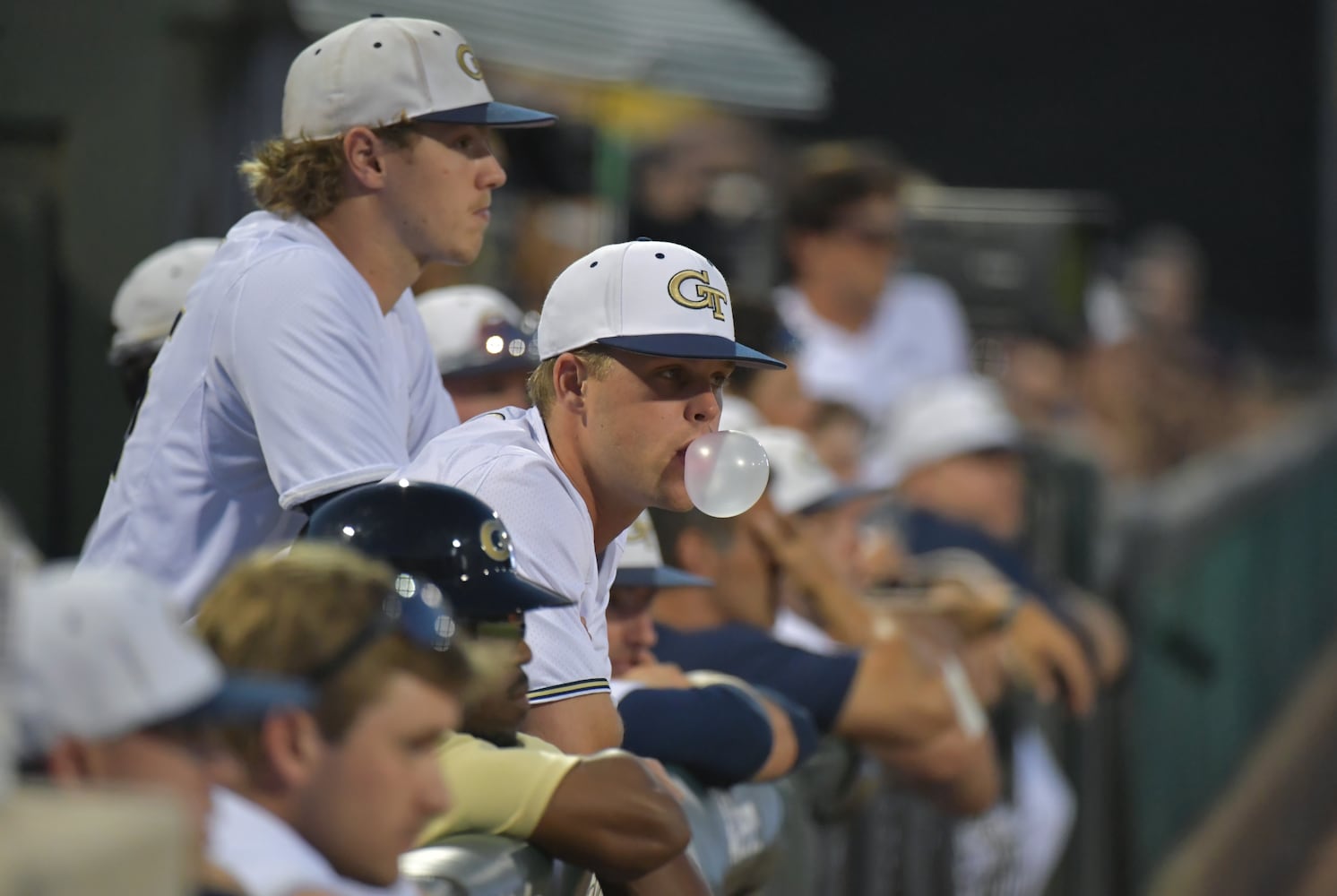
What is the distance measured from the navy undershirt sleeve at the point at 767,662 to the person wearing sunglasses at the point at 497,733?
4.02ft

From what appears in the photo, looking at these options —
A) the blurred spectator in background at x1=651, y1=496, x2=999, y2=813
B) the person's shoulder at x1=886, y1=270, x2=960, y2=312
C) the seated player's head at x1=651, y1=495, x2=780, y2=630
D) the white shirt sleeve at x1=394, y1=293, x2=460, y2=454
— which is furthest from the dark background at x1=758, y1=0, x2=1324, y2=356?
the white shirt sleeve at x1=394, y1=293, x2=460, y2=454

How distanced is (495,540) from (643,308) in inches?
20.1

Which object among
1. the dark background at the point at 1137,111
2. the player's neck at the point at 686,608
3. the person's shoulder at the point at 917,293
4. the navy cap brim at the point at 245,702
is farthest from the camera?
the dark background at the point at 1137,111

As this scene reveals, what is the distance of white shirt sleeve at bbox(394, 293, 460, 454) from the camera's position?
10.9 ft

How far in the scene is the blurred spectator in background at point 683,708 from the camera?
10.4 feet

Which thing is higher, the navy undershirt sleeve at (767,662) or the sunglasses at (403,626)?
the sunglasses at (403,626)

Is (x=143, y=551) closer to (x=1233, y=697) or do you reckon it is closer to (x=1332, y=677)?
(x=1233, y=697)

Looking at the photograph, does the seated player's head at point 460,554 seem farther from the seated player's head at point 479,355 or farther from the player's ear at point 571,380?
the seated player's head at point 479,355

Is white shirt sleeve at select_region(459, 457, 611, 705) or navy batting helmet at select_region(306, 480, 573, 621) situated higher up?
navy batting helmet at select_region(306, 480, 573, 621)

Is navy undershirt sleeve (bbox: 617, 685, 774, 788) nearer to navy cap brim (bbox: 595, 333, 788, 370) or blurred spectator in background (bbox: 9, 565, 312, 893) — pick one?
navy cap brim (bbox: 595, 333, 788, 370)

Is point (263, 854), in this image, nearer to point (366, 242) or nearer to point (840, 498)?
point (366, 242)

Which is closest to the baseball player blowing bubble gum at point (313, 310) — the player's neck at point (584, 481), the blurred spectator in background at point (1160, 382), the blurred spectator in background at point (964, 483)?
the player's neck at point (584, 481)

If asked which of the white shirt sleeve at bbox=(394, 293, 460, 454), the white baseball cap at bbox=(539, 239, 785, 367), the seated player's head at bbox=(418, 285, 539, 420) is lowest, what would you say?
the seated player's head at bbox=(418, 285, 539, 420)

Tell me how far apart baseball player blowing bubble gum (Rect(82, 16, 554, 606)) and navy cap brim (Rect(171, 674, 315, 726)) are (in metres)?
1.14
